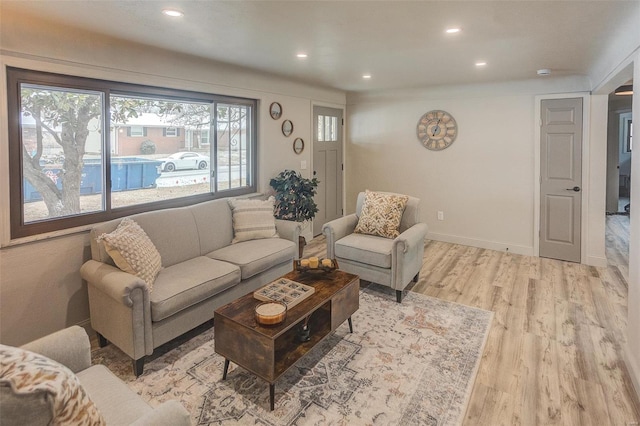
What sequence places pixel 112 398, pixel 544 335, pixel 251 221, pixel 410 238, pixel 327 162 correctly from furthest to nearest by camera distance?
pixel 327 162 → pixel 251 221 → pixel 410 238 → pixel 544 335 → pixel 112 398

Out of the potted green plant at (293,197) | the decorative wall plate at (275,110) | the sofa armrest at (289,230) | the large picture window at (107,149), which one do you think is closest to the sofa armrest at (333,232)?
the sofa armrest at (289,230)

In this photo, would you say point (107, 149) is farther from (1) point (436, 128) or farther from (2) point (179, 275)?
(1) point (436, 128)

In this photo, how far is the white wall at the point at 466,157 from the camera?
4898 millimetres

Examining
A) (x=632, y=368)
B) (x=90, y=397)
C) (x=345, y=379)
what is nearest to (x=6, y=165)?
(x=90, y=397)

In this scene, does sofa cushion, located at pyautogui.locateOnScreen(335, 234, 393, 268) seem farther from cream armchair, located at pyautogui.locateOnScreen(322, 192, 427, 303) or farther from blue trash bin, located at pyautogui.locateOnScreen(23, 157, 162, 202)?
blue trash bin, located at pyautogui.locateOnScreen(23, 157, 162, 202)

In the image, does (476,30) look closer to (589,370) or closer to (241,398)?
(589,370)

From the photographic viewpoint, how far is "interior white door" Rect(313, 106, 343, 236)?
568 cm

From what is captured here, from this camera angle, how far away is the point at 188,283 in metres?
2.63

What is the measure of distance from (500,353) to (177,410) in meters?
2.31

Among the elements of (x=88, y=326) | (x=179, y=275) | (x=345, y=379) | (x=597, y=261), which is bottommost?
(x=345, y=379)

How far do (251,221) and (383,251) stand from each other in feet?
4.49

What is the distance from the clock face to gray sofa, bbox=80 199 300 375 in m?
2.92

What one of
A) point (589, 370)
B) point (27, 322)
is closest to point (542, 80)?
point (589, 370)

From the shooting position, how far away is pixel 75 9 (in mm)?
2289
